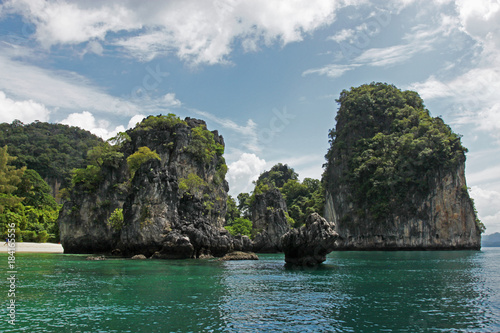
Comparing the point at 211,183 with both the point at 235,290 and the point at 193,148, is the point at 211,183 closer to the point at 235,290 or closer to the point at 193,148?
the point at 193,148

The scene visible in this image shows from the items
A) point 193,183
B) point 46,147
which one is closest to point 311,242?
point 193,183

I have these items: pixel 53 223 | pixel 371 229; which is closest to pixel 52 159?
pixel 53 223

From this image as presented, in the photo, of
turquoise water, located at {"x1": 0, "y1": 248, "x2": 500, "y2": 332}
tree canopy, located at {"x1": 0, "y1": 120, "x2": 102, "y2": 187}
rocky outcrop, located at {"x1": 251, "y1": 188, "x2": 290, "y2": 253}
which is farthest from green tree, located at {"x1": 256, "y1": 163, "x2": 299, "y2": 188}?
turquoise water, located at {"x1": 0, "y1": 248, "x2": 500, "y2": 332}

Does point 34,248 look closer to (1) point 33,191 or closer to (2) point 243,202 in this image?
(1) point 33,191

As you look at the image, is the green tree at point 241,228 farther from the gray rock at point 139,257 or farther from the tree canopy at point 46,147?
the tree canopy at point 46,147

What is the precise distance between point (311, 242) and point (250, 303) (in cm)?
1850

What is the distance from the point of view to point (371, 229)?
7906 cm

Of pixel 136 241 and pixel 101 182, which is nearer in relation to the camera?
pixel 136 241

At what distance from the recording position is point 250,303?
1675cm

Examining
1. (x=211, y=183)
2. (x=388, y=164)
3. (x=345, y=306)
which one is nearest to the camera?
(x=345, y=306)

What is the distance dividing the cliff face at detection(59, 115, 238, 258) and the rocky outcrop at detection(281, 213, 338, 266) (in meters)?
14.1

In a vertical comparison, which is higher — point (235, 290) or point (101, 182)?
point (101, 182)

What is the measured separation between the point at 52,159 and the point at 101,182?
54773 millimetres

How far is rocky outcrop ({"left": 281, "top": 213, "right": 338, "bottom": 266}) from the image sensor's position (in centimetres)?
3384
